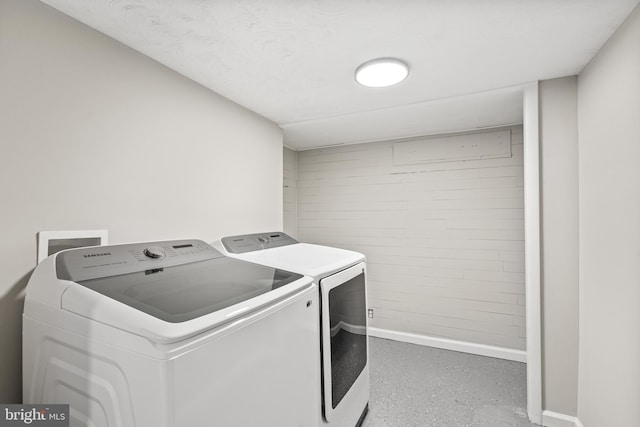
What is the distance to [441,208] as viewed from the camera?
3.04 meters

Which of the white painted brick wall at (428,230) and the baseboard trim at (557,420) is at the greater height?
the white painted brick wall at (428,230)

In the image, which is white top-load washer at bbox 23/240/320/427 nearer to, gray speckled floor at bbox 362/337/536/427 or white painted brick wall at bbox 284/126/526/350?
gray speckled floor at bbox 362/337/536/427

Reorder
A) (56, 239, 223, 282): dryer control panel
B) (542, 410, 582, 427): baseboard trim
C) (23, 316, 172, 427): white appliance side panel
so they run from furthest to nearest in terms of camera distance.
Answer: (542, 410, 582, 427): baseboard trim
(56, 239, 223, 282): dryer control panel
(23, 316, 172, 427): white appliance side panel

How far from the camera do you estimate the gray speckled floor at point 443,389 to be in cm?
198

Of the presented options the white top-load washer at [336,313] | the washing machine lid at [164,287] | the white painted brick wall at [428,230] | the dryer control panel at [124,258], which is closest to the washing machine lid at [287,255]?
the white top-load washer at [336,313]

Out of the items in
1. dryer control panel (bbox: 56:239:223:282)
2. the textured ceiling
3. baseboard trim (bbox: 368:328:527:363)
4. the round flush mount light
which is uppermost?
the textured ceiling

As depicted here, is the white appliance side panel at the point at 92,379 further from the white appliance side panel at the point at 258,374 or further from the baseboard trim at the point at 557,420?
the baseboard trim at the point at 557,420

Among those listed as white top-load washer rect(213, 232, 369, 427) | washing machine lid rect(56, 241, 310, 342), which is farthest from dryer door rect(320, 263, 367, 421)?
washing machine lid rect(56, 241, 310, 342)

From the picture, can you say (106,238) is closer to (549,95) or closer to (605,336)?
(605,336)

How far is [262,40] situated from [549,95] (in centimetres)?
187

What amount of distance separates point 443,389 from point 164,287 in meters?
2.28

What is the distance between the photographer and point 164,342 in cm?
72

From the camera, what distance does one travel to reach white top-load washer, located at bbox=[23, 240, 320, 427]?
0.74 meters

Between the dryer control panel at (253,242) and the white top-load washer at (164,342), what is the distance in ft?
1.84
